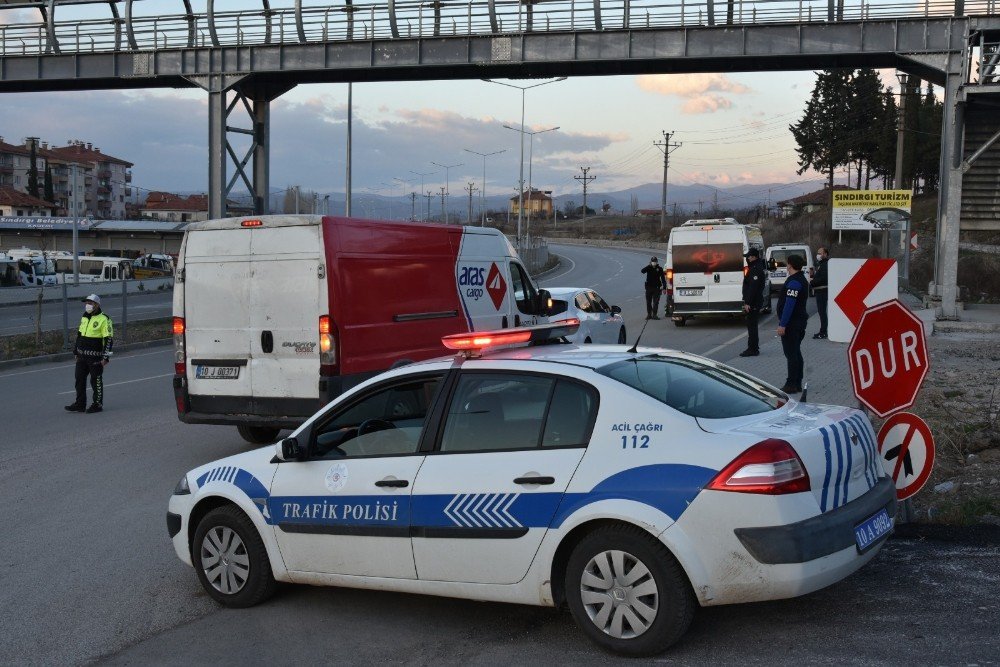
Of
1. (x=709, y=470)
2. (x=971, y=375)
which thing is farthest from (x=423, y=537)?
(x=971, y=375)

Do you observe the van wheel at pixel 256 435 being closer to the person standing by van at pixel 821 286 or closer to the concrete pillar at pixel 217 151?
the person standing by van at pixel 821 286

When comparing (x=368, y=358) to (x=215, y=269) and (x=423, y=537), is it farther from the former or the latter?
(x=423, y=537)

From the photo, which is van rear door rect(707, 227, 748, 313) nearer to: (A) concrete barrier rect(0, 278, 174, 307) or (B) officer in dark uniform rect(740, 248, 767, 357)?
(B) officer in dark uniform rect(740, 248, 767, 357)

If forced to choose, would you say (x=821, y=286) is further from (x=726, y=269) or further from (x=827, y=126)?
(x=827, y=126)

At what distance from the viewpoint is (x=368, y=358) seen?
408 inches

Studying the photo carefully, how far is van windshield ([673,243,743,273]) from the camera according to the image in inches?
1014

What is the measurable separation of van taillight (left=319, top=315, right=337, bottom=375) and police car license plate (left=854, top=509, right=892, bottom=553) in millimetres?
5751

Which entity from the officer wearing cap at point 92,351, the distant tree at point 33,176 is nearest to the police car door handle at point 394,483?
the officer wearing cap at point 92,351

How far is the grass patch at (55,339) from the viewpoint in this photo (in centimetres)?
2371

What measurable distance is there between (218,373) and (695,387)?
6277 mm

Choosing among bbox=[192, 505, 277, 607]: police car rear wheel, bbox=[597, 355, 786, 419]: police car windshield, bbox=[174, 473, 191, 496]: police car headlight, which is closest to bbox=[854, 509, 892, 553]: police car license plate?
bbox=[597, 355, 786, 419]: police car windshield

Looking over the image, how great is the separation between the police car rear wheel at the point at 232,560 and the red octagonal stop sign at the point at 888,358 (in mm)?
4187

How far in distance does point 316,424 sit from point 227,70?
95.2 feet

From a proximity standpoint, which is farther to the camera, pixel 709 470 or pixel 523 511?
pixel 523 511
